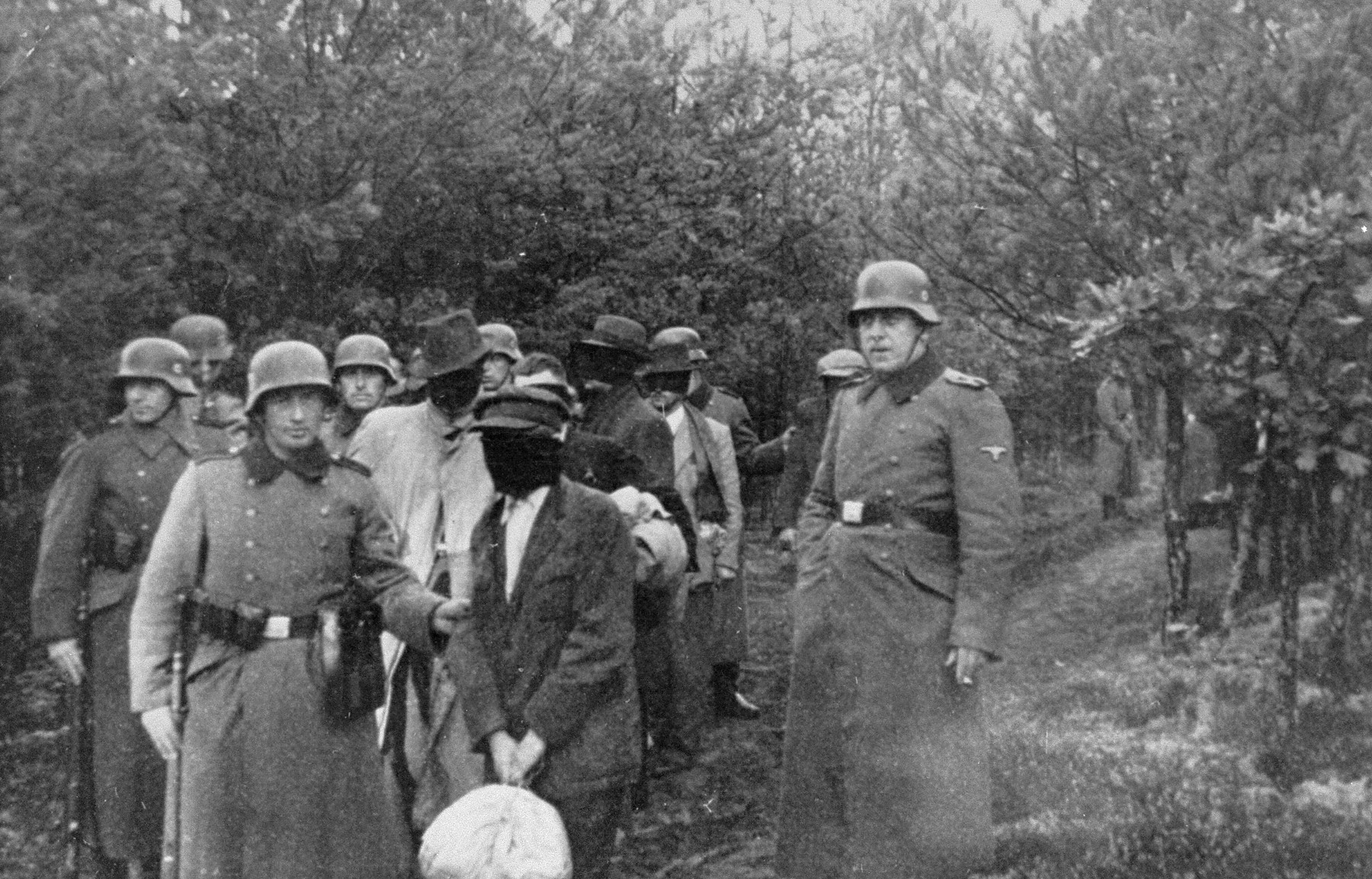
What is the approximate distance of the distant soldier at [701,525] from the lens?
406 inches

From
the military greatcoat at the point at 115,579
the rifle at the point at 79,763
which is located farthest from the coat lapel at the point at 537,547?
the rifle at the point at 79,763

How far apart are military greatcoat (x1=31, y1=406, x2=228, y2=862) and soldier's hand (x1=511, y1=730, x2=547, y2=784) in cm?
272

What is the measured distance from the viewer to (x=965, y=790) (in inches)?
235

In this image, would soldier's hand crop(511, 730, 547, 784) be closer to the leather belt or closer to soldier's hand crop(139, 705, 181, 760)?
soldier's hand crop(139, 705, 181, 760)

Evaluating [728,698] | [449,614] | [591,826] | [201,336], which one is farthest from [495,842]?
[728,698]

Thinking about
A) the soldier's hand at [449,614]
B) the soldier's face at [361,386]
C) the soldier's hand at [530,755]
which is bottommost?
the soldier's hand at [530,755]

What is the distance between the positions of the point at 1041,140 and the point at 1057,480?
45.1ft

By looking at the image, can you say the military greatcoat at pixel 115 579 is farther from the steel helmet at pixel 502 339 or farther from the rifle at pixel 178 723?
the steel helmet at pixel 502 339

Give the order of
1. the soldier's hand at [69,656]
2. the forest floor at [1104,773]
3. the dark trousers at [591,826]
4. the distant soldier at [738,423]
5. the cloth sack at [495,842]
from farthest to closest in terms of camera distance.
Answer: the distant soldier at [738,423] → the soldier's hand at [69,656] → the forest floor at [1104,773] → the dark trousers at [591,826] → the cloth sack at [495,842]

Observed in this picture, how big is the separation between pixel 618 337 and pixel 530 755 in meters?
3.82

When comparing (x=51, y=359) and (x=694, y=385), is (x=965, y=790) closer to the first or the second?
(x=51, y=359)

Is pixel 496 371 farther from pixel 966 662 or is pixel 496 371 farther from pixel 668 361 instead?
pixel 966 662

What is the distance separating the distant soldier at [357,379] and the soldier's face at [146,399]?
1.18m

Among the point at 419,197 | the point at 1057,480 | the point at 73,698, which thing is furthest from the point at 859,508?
the point at 1057,480
